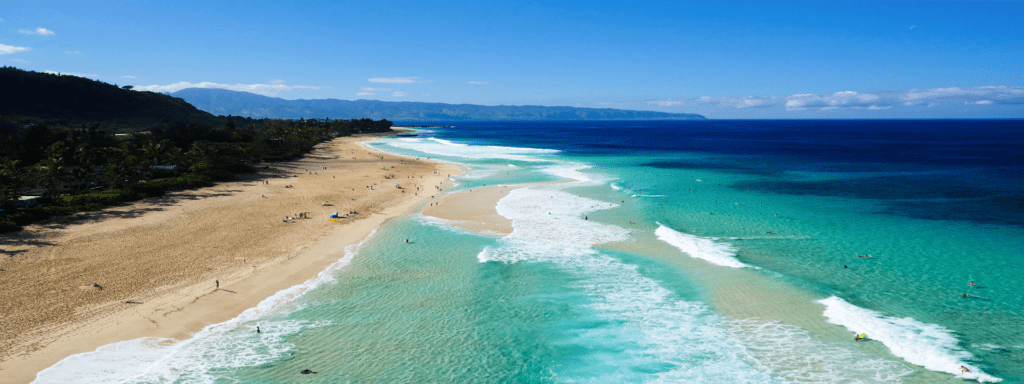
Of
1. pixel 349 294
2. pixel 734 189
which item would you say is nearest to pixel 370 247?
pixel 349 294

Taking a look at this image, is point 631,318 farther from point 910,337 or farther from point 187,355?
point 187,355

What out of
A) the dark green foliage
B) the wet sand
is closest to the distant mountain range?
the dark green foliage

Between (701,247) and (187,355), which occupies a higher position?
(701,247)

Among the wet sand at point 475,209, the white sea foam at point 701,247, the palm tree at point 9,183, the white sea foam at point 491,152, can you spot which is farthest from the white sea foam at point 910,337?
the white sea foam at point 491,152

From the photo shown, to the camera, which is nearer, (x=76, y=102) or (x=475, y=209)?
(x=475, y=209)

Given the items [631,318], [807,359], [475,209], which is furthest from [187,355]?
[475,209]

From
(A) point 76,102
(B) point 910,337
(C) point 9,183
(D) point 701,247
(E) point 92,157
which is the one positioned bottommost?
(B) point 910,337

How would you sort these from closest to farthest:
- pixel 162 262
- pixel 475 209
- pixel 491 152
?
pixel 162 262 < pixel 475 209 < pixel 491 152
